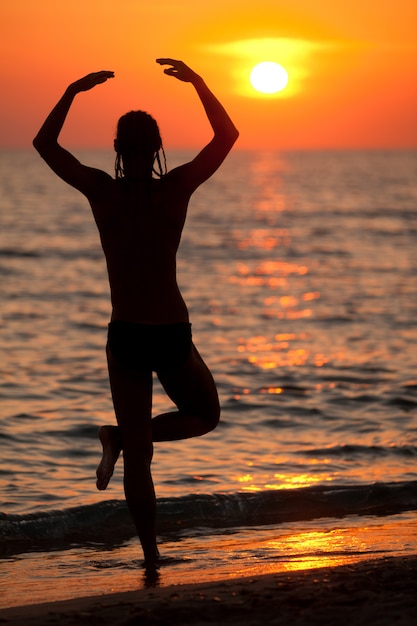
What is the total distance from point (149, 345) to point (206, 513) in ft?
9.44

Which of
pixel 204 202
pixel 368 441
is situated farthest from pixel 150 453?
pixel 204 202

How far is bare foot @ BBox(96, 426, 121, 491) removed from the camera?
191 inches

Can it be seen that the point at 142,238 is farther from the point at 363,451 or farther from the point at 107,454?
the point at 363,451

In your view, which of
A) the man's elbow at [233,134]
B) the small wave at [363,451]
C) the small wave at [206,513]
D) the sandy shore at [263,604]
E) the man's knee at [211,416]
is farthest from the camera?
the small wave at [363,451]

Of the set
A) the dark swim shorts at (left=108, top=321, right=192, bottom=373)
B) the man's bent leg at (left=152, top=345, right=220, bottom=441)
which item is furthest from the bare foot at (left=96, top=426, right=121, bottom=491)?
the dark swim shorts at (left=108, top=321, right=192, bottom=373)

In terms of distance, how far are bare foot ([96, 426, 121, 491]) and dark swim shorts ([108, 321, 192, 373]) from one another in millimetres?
404

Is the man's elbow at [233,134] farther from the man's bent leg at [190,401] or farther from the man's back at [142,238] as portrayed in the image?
the man's bent leg at [190,401]

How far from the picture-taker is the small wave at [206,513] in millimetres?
6668

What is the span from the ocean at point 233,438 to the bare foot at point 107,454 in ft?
1.79

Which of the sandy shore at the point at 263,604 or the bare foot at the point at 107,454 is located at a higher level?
the bare foot at the point at 107,454

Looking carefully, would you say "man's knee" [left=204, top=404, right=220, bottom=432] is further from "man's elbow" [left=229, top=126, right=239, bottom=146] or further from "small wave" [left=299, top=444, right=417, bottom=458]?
"small wave" [left=299, top=444, right=417, bottom=458]

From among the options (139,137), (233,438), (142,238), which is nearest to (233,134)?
(139,137)

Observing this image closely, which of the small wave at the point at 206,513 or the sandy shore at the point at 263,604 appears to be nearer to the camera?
the sandy shore at the point at 263,604

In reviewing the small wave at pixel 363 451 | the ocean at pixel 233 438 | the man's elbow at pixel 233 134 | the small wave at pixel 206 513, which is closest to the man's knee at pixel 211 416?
the ocean at pixel 233 438
